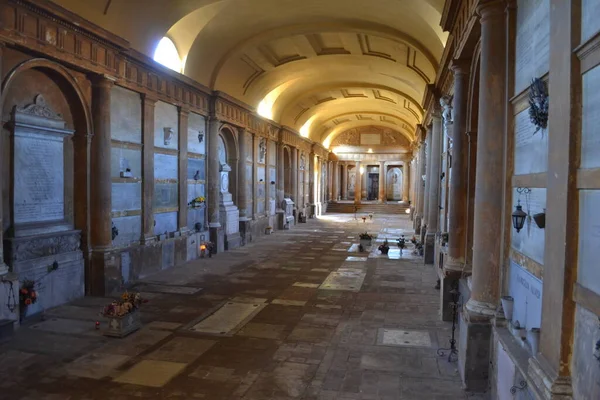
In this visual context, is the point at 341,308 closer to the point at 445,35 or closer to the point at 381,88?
the point at 445,35

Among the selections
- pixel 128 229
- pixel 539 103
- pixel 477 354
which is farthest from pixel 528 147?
pixel 128 229

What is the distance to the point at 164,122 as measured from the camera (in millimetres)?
13250

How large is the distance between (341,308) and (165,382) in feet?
14.4

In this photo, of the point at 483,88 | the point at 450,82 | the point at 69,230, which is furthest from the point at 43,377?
the point at 450,82

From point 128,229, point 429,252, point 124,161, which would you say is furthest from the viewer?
point 429,252

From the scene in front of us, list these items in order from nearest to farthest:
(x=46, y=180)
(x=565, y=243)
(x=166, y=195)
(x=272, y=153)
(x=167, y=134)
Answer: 1. (x=565, y=243)
2. (x=46, y=180)
3. (x=167, y=134)
4. (x=166, y=195)
5. (x=272, y=153)

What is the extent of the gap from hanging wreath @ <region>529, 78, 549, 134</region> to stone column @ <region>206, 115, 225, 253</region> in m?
13.0

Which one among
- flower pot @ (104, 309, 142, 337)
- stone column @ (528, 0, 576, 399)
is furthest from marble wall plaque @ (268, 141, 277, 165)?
stone column @ (528, 0, 576, 399)

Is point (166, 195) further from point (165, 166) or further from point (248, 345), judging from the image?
point (248, 345)

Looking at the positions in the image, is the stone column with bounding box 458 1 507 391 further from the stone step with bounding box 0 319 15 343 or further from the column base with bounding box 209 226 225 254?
the column base with bounding box 209 226 225 254

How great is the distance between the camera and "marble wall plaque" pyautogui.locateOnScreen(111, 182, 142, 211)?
10984 mm

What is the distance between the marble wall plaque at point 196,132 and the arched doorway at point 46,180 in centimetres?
507

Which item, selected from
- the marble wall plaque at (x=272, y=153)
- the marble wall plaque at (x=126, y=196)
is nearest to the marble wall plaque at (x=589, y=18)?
the marble wall plaque at (x=126, y=196)

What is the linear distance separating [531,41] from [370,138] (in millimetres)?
37680
